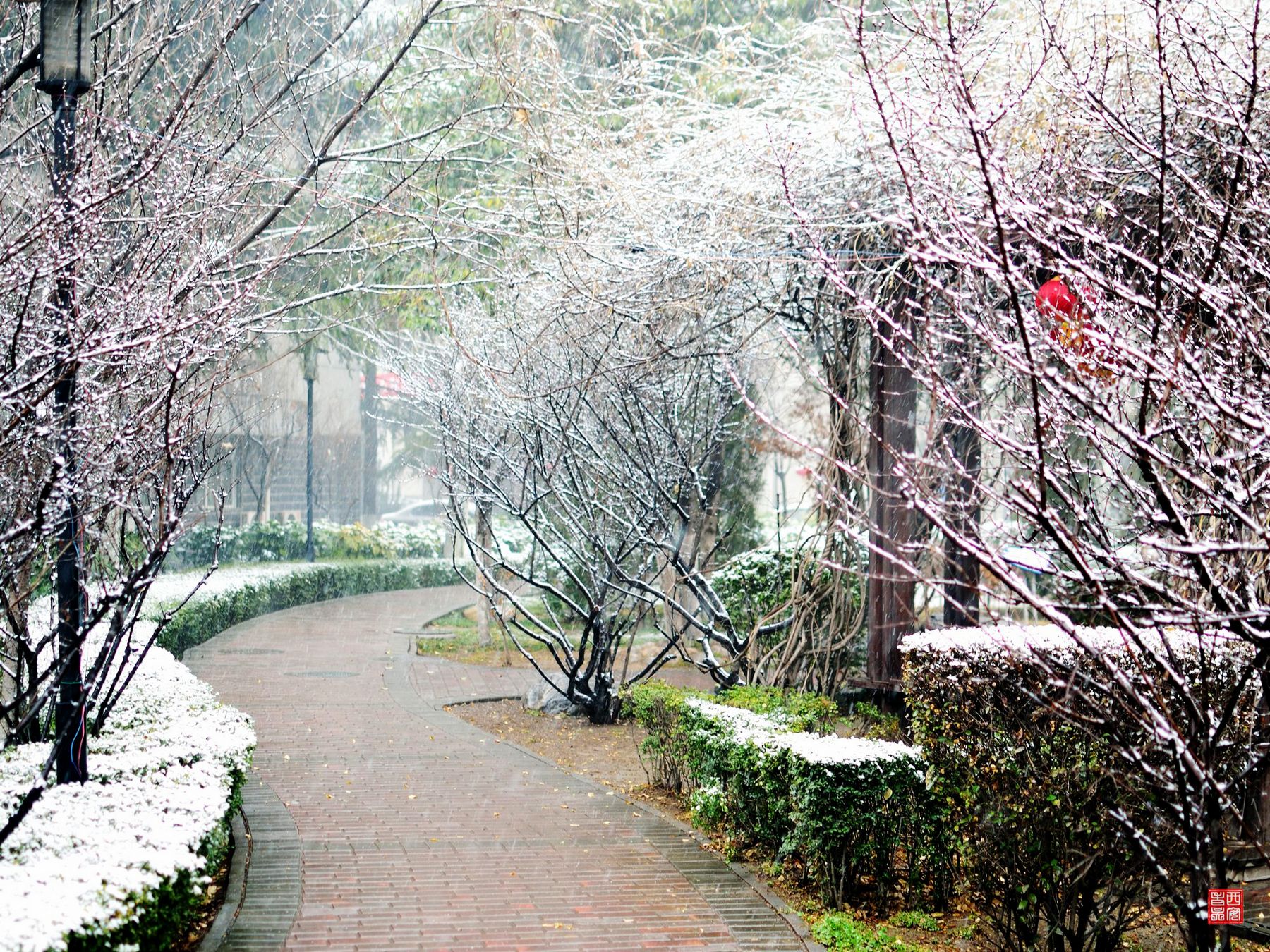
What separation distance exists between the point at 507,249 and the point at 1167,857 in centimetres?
868

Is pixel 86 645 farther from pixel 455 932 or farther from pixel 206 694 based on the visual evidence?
pixel 455 932

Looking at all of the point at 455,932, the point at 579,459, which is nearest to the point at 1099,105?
the point at 455,932

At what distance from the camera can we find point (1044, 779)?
5379mm

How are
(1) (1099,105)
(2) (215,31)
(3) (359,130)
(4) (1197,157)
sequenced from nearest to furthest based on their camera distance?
1. (1) (1099,105)
2. (4) (1197,157)
3. (2) (215,31)
4. (3) (359,130)

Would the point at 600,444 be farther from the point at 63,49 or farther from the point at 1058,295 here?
the point at 63,49

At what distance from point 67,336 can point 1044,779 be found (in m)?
4.51

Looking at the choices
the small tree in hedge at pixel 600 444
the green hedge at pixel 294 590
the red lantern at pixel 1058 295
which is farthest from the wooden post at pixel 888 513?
the green hedge at pixel 294 590

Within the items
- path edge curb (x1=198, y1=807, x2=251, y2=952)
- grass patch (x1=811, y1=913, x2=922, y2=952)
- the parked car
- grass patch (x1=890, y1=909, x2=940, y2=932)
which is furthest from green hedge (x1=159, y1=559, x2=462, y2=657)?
the parked car

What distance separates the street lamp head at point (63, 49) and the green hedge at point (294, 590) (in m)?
8.17

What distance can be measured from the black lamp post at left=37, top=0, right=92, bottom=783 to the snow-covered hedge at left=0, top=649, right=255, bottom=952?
313 millimetres

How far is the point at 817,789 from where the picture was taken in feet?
20.6

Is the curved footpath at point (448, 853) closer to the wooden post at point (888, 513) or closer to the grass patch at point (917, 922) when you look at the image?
the grass patch at point (917, 922)

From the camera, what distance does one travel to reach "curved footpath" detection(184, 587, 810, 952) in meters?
6.00

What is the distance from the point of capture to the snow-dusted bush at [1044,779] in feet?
17.0
